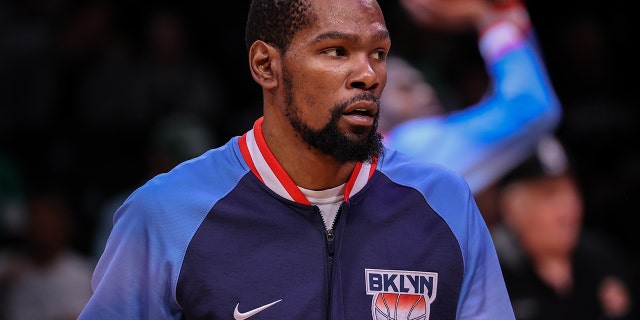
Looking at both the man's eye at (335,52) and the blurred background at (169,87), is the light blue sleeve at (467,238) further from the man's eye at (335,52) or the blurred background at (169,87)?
the blurred background at (169,87)

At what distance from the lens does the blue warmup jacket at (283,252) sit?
2.56 metres

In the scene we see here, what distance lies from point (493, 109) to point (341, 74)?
5.61 feet

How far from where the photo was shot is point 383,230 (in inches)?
106

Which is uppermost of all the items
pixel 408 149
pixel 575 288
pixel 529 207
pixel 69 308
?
pixel 408 149

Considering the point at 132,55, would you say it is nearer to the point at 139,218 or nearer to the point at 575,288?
the point at 575,288

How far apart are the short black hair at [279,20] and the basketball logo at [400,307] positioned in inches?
25.9

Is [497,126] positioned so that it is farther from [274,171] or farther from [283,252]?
[283,252]

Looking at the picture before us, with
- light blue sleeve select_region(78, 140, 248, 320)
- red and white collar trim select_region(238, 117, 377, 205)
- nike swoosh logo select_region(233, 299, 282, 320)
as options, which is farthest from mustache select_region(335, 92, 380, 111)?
nike swoosh logo select_region(233, 299, 282, 320)

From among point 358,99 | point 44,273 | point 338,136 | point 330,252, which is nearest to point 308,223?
point 330,252

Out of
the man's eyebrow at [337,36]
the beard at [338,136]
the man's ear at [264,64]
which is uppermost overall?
the man's eyebrow at [337,36]

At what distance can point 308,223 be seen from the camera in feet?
8.71

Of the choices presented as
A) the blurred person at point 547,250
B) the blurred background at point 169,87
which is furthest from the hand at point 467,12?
the blurred background at point 169,87

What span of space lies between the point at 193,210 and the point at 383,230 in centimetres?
47

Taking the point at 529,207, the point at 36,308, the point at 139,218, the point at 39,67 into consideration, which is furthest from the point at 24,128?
the point at 139,218
